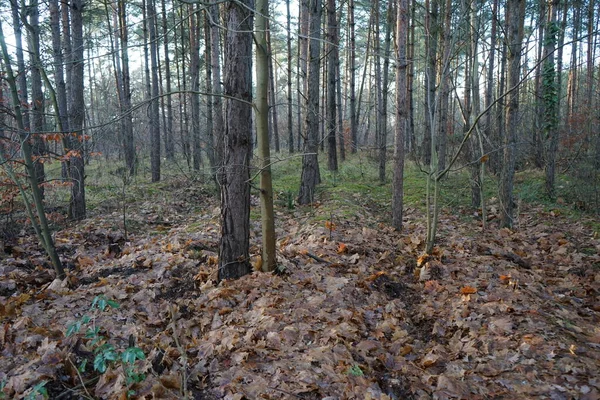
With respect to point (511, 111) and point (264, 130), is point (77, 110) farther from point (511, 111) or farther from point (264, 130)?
point (511, 111)

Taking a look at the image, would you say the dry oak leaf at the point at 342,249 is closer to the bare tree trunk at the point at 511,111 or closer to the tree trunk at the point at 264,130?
the tree trunk at the point at 264,130

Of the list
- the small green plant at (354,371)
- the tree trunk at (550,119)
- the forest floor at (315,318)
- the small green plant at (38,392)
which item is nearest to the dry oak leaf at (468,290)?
the forest floor at (315,318)

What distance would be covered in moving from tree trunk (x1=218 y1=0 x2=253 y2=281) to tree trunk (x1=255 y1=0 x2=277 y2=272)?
0.19 metres

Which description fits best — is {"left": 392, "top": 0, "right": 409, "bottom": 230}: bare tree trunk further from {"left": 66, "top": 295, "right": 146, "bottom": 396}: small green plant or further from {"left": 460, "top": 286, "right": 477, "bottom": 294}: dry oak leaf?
{"left": 66, "top": 295, "right": 146, "bottom": 396}: small green plant

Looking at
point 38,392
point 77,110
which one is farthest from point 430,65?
point 38,392

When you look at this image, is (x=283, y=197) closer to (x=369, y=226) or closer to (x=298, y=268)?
(x=369, y=226)

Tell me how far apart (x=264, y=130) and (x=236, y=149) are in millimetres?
474

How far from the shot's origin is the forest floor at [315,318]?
3125 mm

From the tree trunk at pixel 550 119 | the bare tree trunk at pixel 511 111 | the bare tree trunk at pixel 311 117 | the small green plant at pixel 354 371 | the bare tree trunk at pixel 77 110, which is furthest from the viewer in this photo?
the tree trunk at pixel 550 119

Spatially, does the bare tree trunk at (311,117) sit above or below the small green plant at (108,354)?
above

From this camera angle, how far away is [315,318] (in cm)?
418

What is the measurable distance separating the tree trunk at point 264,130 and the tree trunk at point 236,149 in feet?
0.63

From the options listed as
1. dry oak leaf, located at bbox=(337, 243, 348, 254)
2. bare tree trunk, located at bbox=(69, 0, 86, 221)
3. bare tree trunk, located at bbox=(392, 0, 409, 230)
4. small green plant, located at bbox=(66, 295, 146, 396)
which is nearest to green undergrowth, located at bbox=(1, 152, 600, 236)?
bare tree trunk, located at bbox=(69, 0, 86, 221)

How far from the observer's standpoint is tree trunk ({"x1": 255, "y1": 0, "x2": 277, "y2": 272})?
432 centimetres
